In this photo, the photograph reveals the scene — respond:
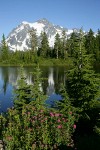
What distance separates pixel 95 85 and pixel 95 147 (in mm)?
8796

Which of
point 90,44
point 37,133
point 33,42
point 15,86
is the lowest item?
point 15,86

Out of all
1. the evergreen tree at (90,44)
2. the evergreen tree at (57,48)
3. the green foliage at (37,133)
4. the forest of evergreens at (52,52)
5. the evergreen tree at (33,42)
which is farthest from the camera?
the evergreen tree at (33,42)

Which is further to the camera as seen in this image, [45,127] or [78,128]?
[78,128]

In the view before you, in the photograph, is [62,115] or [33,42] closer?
[62,115]

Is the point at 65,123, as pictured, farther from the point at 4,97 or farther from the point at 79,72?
the point at 4,97

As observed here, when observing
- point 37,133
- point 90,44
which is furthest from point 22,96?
point 90,44

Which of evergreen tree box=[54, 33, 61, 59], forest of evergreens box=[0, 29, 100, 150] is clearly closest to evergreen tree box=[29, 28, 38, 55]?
evergreen tree box=[54, 33, 61, 59]

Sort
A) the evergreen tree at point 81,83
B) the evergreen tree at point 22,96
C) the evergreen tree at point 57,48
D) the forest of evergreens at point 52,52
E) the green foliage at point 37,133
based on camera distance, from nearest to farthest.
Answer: the green foliage at point 37,133 < the evergreen tree at point 81,83 < the evergreen tree at point 22,96 < the forest of evergreens at point 52,52 < the evergreen tree at point 57,48

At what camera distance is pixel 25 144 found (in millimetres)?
9039

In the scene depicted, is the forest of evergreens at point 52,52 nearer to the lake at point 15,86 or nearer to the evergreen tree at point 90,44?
the evergreen tree at point 90,44

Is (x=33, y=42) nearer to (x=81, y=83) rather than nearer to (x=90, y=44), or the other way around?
(x=90, y=44)

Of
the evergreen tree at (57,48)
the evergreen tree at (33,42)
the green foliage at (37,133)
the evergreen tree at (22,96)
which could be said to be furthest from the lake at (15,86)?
the evergreen tree at (33,42)

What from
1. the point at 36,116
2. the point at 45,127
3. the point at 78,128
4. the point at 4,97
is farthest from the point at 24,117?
the point at 4,97

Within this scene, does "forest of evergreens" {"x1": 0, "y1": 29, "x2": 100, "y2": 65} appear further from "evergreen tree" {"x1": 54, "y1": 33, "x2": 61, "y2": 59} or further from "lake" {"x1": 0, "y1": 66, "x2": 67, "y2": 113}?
"lake" {"x1": 0, "y1": 66, "x2": 67, "y2": 113}
